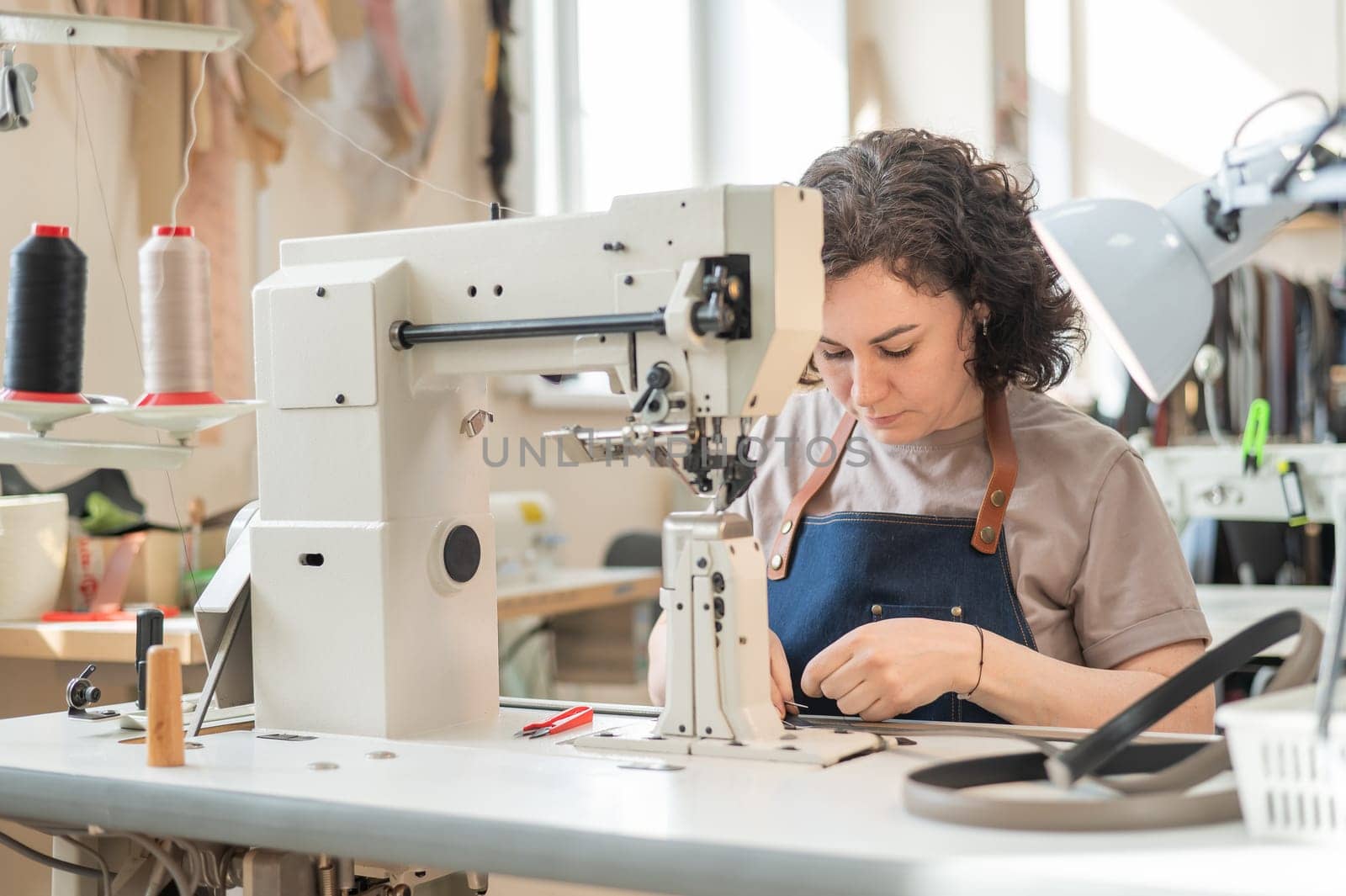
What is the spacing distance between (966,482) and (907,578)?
0.53 feet

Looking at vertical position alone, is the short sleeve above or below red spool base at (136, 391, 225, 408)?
below

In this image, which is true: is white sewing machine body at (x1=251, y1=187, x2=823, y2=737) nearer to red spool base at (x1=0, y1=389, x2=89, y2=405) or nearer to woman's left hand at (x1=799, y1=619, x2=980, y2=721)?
woman's left hand at (x1=799, y1=619, x2=980, y2=721)

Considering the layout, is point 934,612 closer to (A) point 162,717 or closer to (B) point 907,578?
(B) point 907,578

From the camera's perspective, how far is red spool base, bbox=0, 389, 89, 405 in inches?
61.1

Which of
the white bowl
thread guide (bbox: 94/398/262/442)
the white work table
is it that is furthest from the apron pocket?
the white bowl

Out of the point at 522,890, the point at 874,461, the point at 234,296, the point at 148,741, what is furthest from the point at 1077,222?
the point at 234,296

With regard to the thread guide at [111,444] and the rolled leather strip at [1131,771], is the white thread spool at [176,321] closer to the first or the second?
the thread guide at [111,444]

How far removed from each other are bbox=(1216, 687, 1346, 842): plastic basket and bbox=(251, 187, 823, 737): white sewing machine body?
0.50m

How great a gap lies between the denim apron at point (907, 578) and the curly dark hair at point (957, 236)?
0.30 feet

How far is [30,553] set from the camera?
265cm

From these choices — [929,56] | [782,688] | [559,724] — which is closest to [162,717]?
[559,724]

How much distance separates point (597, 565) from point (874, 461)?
11.3 feet

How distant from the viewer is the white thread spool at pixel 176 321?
1552 mm

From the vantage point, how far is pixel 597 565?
17.4 ft
